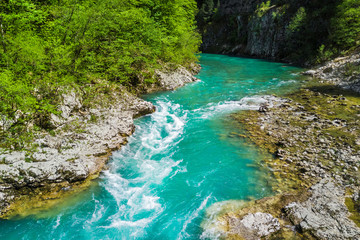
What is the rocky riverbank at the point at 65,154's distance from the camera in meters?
7.66

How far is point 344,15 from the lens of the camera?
1303 inches

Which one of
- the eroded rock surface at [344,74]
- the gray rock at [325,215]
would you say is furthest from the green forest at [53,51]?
the eroded rock surface at [344,74]

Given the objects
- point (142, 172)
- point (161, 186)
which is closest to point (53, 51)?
point (142, 172)

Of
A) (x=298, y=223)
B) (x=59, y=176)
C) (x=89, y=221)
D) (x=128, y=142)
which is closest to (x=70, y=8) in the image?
(x=128, y=142)

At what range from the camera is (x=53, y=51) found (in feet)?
34.5

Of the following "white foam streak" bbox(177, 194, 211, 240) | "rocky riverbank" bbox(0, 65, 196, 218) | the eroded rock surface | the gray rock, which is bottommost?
"white foam streak" bbox(177, 194, 211, 240)

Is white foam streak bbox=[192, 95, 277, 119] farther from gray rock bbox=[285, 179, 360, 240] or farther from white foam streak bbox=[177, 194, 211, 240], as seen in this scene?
gray rock bbox=[285, 179, 360, 240]

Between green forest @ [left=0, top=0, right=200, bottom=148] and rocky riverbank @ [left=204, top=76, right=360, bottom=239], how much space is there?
360 inches

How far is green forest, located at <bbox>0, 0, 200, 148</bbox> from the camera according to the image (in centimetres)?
877

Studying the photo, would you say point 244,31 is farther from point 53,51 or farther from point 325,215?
point 325,215

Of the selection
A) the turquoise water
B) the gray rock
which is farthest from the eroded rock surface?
the gray rock

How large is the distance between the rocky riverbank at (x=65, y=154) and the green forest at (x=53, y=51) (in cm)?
75

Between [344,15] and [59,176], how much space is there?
44.9 metres

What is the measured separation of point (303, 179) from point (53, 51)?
13632mm
